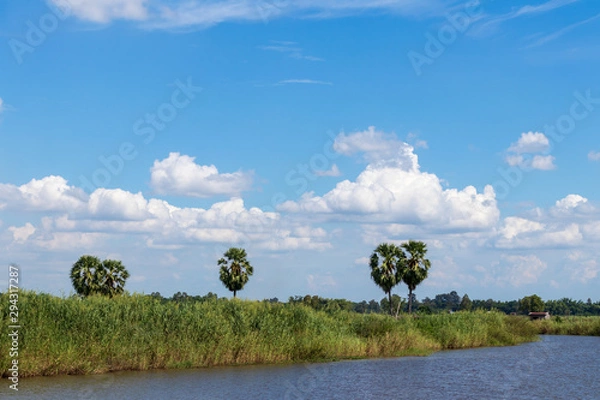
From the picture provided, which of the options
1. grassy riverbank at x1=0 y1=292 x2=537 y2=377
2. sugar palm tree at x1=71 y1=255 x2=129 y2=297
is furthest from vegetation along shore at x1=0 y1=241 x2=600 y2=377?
sugar palm tree at x1=71 y1=255 x2=129 y2=297

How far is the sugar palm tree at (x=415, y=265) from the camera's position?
70812mm

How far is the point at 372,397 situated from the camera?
27.4m

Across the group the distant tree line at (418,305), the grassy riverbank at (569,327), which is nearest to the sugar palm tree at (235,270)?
the distant tree line at (418,305)

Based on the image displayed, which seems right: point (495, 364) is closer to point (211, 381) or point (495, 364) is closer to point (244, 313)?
point (244, 313)

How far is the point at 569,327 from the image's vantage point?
9012cm

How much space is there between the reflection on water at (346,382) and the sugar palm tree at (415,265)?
29255 mm

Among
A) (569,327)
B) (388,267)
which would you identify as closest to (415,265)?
(388,267)

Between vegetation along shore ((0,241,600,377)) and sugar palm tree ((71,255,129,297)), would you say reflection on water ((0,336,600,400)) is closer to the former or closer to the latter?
vegetation along shore ((0,241,600,377))

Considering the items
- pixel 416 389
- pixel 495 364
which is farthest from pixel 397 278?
pixel 416 389

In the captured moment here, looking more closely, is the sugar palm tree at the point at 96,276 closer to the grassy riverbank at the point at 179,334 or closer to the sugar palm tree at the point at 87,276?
the sugar palm tree at the point at 87,276

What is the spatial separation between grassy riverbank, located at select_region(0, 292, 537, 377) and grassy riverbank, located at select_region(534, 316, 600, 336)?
4825 centimetres

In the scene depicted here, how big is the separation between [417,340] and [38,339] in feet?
89.5

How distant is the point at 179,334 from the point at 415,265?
4178 cm
